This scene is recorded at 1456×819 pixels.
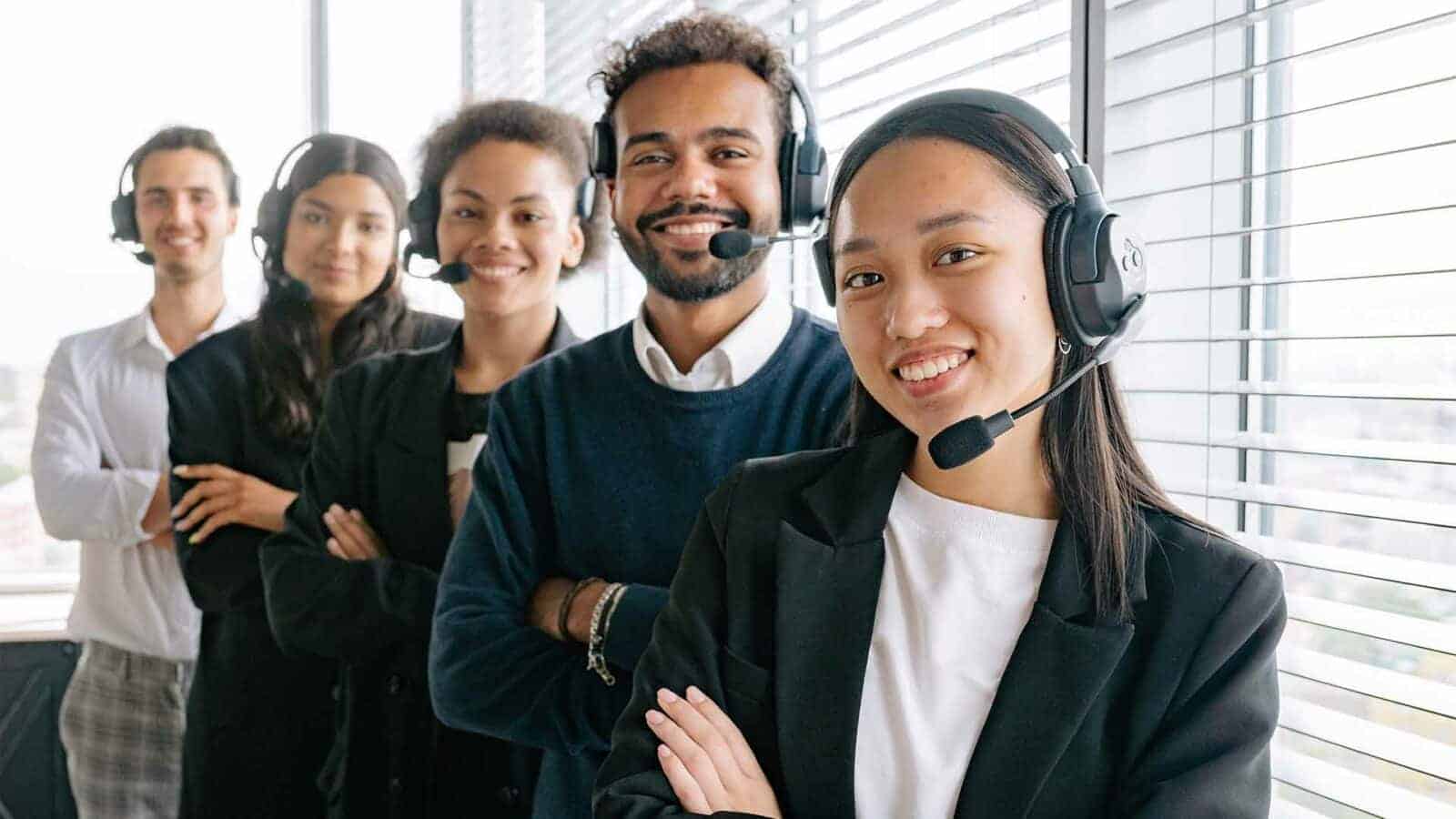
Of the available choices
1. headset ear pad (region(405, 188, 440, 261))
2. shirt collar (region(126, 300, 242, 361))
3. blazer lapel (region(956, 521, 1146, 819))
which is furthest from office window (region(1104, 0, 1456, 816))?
shirt collar (region(126, 300, 242, 361))

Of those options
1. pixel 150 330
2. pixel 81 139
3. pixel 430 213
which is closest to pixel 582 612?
pixel 430 213

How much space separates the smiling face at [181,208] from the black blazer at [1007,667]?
2.12 metres

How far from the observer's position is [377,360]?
2176 millimetres

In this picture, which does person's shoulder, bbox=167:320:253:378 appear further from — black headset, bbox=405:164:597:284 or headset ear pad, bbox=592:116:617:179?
headset ear pad, bbox=592:116:617:179

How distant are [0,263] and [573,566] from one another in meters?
2.91

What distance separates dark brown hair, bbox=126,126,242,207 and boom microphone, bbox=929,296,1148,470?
2431mm

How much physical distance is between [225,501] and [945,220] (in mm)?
1899

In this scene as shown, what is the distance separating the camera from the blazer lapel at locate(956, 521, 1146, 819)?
988mm

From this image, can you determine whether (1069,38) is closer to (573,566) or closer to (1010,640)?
(1010,640)

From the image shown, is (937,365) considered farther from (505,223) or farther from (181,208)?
(181,208)

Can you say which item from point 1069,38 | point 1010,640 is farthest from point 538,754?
point 1069,38

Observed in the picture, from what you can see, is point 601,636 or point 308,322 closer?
point 601,636

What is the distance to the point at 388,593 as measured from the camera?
1942 millimetres

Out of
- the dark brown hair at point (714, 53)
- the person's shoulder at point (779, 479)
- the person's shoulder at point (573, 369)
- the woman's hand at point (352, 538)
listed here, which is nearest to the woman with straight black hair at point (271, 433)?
the woman's hand at point (352, 538)
